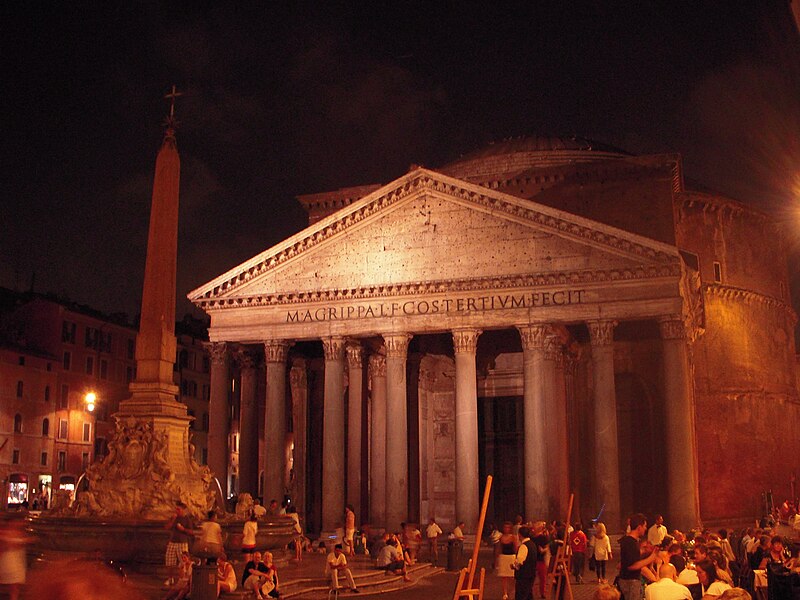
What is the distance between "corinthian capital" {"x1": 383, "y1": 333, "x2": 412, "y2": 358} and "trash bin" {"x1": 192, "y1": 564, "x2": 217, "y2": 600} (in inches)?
625

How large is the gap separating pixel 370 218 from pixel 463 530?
941 cm

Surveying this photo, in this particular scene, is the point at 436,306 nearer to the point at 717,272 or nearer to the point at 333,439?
the point at 333,439

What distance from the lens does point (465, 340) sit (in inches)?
1041

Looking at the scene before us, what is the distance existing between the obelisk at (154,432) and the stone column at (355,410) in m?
14.2

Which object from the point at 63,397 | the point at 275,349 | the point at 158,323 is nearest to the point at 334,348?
the point at 275,349

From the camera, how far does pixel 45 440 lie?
4259 centimetres

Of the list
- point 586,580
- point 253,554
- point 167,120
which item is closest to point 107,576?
point 253,554

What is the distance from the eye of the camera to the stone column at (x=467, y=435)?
25594 mm

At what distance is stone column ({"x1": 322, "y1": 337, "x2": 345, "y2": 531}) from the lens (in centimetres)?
2691

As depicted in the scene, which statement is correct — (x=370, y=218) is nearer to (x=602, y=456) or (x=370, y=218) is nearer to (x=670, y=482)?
(x=602, y=456)

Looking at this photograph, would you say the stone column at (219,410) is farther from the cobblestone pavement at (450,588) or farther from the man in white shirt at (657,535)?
the man in white shirt at (657,535)

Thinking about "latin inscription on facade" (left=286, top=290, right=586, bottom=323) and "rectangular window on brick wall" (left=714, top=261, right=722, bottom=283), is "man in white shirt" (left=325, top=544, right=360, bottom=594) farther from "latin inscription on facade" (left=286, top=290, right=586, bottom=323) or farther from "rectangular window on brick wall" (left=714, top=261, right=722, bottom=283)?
"rectangular window on brick wall" (left=714, top=261, right=722, bottom=283)

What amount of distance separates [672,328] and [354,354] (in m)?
9.52

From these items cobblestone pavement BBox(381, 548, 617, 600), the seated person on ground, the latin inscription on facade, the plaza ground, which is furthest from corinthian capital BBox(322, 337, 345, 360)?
the seated person on ground
